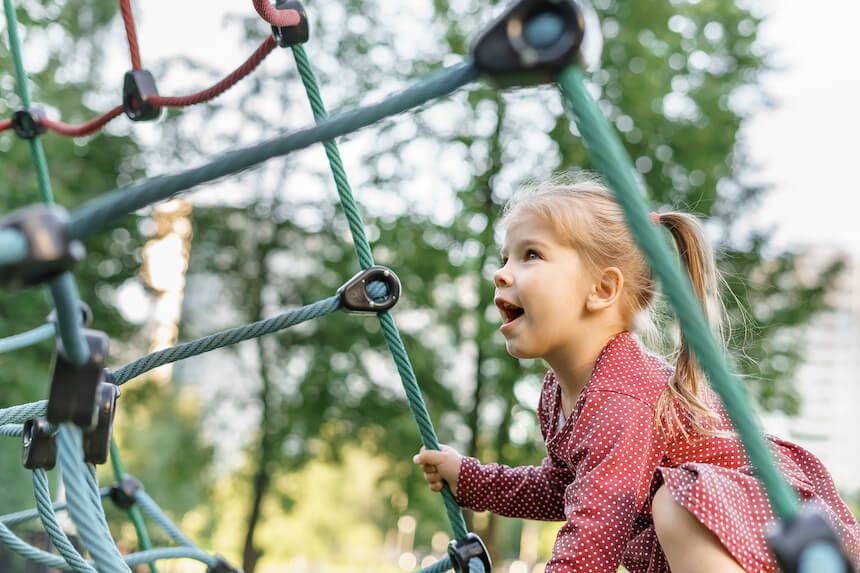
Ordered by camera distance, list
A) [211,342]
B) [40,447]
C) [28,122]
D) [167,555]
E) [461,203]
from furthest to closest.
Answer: [461,203] → [167,555] → [28,122] → [211,342] → [40,447]

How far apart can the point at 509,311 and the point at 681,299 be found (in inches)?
29.7

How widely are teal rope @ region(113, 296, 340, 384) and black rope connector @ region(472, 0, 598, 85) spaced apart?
713 millimetres

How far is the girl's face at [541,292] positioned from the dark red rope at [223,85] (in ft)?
1.70

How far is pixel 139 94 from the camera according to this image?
5.08ft

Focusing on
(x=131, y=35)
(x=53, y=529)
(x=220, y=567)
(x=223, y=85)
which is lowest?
(x=220, y=567)

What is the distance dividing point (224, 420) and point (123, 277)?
1.29 metres

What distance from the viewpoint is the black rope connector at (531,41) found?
1.87 feet

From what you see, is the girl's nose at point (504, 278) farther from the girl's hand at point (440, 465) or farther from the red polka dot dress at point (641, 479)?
the girl's hand at point (440, 465)

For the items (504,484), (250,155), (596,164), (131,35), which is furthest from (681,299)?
(131,35)

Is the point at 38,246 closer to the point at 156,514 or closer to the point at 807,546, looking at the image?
the point at 807,546

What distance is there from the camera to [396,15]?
240 inches

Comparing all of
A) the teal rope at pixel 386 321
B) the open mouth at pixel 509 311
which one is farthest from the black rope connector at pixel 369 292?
the open mouth at pixel 509 311

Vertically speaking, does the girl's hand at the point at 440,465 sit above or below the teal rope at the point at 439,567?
above

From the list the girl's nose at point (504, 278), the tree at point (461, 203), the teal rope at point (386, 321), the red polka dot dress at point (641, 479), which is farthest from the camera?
the tree at point (461, 203)
